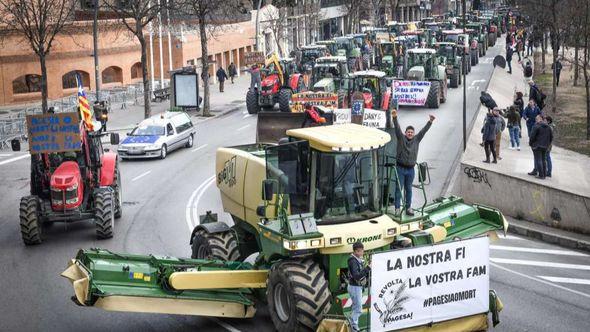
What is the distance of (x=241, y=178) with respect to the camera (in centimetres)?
1681

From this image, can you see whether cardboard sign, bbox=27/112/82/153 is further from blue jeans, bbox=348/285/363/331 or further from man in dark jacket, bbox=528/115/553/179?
man in dark jacket, bbox=528/115/553/179

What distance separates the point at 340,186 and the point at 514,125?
17.1 m

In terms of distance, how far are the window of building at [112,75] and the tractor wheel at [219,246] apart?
40.4m

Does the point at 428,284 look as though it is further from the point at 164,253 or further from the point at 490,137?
the point at 490,137

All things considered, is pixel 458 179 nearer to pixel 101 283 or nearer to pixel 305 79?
pixel 101 283

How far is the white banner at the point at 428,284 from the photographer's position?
512 inches

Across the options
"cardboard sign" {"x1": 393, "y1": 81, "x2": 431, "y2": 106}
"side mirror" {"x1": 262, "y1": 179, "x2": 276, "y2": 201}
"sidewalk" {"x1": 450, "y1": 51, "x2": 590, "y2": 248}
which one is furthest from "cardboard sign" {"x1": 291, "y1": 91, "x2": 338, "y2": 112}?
"side mirror" {"x1": 262, "y1": 179, "x2": 276, "y2": 201}

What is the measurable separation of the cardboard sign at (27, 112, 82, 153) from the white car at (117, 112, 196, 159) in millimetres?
11646

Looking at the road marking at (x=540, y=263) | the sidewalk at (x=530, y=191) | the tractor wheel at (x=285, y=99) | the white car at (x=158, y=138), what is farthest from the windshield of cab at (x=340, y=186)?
the tractor wheel at (x=285, y=99)

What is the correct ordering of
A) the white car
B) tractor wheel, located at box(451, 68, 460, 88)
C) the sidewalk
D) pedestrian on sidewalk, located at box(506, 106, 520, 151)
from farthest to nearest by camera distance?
tractor wheel, located at box(451, 68, 460, 88) < the white car < pedestrian on sidewalk, located at box(506, 106, 520, 151) < the sidewalk

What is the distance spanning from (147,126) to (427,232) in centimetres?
2099

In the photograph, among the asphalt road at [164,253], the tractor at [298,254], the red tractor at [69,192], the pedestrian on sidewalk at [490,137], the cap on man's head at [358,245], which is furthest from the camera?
the pedestrian on sidewalk at [490,137]

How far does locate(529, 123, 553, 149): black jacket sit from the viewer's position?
953 inches

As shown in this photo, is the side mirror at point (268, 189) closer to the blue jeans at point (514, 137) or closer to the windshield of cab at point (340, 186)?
the windshield of cab at point (340, 186)
